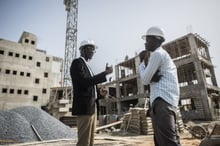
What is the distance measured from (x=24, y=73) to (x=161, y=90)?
103 ft

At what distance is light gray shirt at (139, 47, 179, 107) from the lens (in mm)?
1616

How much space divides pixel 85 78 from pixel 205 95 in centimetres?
1711

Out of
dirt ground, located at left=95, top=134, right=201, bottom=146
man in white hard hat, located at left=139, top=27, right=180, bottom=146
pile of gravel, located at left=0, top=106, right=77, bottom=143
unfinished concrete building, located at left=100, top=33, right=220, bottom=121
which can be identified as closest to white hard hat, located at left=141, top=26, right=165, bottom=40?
man in white hard hat, located at left=139, top=27, right=180, bottom=146

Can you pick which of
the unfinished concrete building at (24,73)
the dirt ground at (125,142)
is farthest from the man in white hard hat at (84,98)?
the unfinished concrete building at (24,73)

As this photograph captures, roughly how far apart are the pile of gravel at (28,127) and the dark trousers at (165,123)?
5.13 meters

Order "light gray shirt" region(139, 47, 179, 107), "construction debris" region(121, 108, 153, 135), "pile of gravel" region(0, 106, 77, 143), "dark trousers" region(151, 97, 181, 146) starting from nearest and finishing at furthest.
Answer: "dark trousers" region(151, 97, 181, 146) → "light gray shirt" region(139, 47, 179, 107) → "pile of gravel" region(0, 106, 77, 143) → "construction debris" region(121, 108, 153, 135)

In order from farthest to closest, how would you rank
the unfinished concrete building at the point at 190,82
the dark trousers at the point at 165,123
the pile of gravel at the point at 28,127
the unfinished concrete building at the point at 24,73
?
the unfinished concrete building at the point at 24,73 → the unfinished concrete building at the point at 190,82 → the pile of gravel at the point at 28,127 → the dark trousers at the point at 165,123

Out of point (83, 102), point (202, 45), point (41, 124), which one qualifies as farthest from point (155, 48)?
point (202, 45)

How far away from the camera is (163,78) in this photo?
170cm

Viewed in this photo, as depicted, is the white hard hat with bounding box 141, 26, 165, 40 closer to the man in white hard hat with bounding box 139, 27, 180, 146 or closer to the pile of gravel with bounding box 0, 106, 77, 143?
the man in white hard hat with bounding box 139, 27, 180, 146

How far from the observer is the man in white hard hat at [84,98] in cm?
205

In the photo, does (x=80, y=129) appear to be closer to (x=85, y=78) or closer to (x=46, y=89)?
(x=85, y=78)

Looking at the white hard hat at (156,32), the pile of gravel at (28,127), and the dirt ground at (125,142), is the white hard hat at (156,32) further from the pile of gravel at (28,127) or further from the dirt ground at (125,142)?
the pile of gravel at (28,127)

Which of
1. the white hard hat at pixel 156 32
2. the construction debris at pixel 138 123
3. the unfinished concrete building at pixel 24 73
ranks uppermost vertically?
the unfinished concrete building at pixel 24 73
